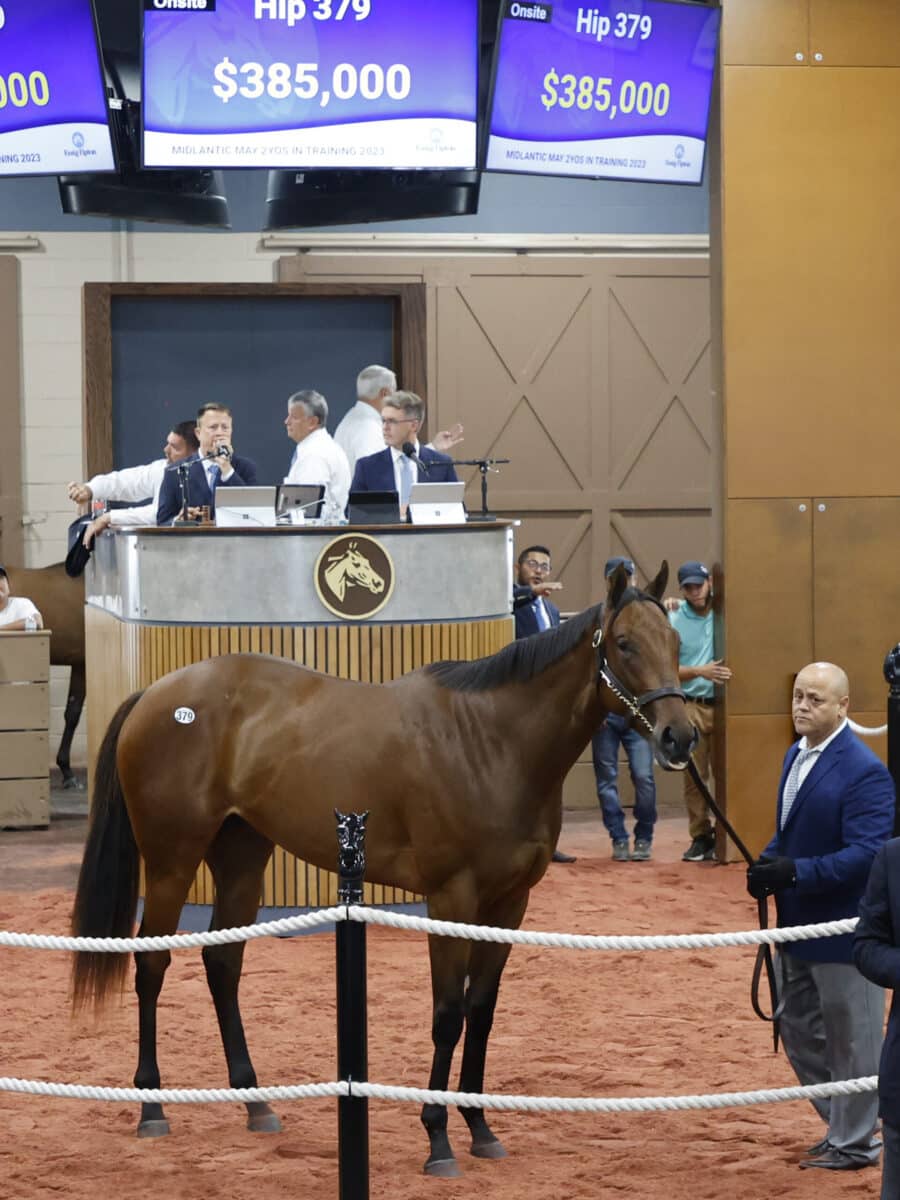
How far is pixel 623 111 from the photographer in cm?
926

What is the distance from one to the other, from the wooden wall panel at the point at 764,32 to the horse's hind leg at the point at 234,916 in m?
5.65

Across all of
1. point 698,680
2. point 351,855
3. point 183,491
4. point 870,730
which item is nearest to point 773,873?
point 351,855

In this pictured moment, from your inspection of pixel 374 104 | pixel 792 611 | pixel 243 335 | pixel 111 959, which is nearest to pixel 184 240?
pixel 243 335

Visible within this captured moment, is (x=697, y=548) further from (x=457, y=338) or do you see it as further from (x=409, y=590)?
(x=409, y=590)

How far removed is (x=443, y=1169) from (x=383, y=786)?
3.76ft

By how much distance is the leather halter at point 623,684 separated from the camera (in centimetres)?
504

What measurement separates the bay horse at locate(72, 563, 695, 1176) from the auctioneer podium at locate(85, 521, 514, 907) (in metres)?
1.95

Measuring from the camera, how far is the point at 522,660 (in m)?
5.38

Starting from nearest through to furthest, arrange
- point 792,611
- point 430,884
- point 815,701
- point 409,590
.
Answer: point 815,701, point 430,884, point 409,590, point 792,611

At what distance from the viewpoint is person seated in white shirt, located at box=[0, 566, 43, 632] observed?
10984 millimetres

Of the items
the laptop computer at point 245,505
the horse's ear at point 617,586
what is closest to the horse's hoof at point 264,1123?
the horse's ear at point 617,586

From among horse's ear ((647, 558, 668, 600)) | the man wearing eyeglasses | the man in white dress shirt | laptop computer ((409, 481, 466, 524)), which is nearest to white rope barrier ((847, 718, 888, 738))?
the man wearing eyeglasses

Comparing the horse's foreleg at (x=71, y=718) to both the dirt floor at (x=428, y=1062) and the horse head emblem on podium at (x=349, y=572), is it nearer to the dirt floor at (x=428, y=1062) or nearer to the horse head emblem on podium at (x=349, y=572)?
the dirt floor at (x=428, y=1062)

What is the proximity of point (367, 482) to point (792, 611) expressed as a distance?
2.46 metres
